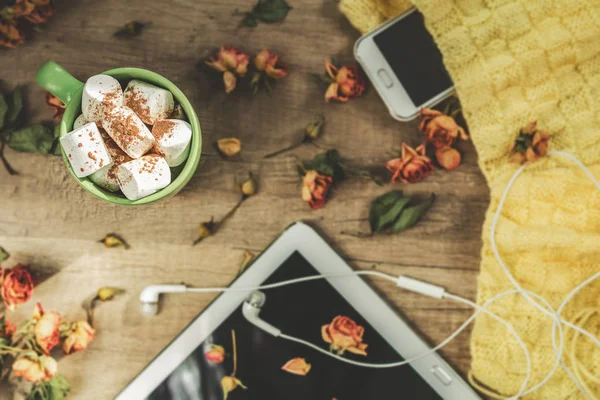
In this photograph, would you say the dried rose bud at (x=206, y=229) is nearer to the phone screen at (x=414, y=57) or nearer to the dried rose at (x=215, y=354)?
the dried rose at (x=215, y=354)

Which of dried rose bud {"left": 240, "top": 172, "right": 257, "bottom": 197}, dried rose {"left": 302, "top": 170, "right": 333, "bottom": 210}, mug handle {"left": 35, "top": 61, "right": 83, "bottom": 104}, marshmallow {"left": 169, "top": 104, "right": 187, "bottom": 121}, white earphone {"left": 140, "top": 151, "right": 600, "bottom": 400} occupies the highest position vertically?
mug handle {"left": 35, "top": 61, "right": 83, "bottom": 104}

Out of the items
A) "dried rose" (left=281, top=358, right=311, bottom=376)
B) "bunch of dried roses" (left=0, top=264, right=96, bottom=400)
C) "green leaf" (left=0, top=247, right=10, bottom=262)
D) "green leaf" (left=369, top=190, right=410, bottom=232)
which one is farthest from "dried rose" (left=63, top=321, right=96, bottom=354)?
"green leaf" (left=369, top=190, right=410, bottom=232)

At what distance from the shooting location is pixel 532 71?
1.76 ft

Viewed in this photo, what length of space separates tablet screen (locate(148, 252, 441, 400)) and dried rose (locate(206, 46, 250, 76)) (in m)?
0.21

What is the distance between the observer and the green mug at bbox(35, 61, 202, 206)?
0.42m

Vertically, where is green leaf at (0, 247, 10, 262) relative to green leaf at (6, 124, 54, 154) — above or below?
below

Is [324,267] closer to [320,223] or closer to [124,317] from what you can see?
[320,223]

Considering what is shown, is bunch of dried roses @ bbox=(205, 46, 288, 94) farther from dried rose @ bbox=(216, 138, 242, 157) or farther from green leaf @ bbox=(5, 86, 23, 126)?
green leaf @ bbox=(5, 86, 23, 126)

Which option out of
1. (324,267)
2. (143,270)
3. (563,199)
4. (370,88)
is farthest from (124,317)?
(563,199)

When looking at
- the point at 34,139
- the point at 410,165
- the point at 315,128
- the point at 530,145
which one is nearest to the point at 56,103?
the point at 34,139

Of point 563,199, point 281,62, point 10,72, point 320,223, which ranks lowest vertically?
point 563,199

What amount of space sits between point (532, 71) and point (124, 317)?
502 millimetres

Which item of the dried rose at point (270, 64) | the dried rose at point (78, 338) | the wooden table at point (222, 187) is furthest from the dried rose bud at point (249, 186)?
the dried rose at point (78, 338)

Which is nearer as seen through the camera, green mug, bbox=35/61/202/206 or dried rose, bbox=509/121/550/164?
green mug, bbox=35/61/202/206
